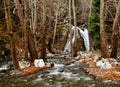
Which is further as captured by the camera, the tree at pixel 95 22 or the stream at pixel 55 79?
the tree at pixel 95 22

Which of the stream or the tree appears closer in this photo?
the stream

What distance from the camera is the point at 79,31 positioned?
31359mm

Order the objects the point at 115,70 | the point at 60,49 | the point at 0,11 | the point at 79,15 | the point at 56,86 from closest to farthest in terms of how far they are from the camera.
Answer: the point at 56,86 → the point at 115,70 → the point at 0,11 → the point at 60,49 → the point at 79,15

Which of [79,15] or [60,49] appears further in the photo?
[79,15]

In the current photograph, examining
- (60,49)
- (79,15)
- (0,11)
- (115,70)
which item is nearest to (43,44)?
(115,70)

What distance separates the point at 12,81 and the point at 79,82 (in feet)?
10.0

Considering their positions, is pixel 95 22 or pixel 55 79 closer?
pixel 55 79

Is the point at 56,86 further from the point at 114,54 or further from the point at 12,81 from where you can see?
the point at 114,54

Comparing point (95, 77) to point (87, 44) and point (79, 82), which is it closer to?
point (79, 82)

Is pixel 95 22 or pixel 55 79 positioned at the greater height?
pixel 95 22

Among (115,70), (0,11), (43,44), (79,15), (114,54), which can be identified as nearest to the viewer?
(115,70)

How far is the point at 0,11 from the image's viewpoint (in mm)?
26297

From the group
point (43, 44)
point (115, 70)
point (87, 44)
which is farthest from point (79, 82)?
point (87, 44)

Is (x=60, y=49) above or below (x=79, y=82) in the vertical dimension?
below
